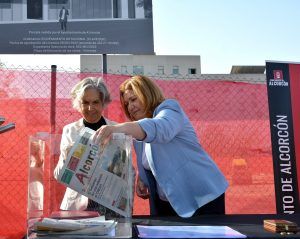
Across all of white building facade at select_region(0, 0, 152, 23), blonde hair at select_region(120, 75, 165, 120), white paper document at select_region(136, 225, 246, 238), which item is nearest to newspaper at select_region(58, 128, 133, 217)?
white paper document at select_region(136, 225, 246, 238)

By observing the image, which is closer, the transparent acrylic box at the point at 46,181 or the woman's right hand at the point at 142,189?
the transparent acrylic box at the point at 46,181

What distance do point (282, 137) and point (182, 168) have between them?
2069 millimetres

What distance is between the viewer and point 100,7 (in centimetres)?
359

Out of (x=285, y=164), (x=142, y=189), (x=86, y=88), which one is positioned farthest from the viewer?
(x=285, y=164)

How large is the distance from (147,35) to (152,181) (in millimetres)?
2165

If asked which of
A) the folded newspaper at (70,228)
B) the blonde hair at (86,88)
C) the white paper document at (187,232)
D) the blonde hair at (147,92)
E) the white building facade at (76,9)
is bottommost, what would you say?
the white paper document at (187,232)

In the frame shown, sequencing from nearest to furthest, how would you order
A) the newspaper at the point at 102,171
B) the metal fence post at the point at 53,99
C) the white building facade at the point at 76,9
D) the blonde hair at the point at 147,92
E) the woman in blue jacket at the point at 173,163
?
1. the newspaper at the point at 102,171
2. the woman in blue jacket at the point at 173,163
3. the blonde hair at the point at 147,92
4. the metal fence post at the point at 53,99
5. the white building facade at the point at 76,9

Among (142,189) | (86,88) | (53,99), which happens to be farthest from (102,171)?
(53,99)

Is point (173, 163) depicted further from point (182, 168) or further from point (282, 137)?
point (282, 137)

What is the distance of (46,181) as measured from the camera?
1.29 m

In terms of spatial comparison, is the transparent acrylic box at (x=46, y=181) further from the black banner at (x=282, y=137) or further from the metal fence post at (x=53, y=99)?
the black banner at (x=282, y=137)

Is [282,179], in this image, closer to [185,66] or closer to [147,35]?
[147,35]

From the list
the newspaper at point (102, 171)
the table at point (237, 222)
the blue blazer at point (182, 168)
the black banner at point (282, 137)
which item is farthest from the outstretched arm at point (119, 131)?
the black banner at point (282, 137)

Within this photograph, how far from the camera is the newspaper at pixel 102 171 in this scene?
113cm
